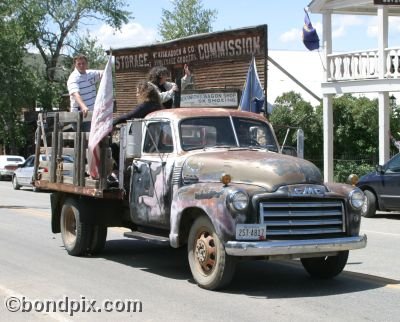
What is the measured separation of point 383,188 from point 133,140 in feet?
30.8

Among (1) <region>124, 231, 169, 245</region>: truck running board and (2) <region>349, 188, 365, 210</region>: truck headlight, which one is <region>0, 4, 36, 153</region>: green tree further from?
(2) <region>349, 188, 365, 210</region>: truck headlight

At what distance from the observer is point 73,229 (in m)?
10.2

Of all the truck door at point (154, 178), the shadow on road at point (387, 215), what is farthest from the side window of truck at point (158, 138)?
the shadow on road at point (387, 215)

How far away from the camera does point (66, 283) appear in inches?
312

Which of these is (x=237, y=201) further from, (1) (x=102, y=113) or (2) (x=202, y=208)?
(1) (x=102, y=113)

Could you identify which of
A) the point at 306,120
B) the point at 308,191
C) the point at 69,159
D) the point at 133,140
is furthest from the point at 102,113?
the point at 306,120

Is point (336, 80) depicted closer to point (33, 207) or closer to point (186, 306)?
point (33, 207)

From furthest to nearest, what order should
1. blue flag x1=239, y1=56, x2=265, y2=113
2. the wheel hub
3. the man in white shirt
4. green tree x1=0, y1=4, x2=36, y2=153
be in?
green tree x1=0, y1=4, x2=36, y2=153 → blue flag x1=239, y1=56, x2=265, y2=113 → the man in white shirt → the wheel hub

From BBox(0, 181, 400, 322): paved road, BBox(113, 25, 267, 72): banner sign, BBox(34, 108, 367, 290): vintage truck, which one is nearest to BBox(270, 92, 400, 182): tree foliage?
BBox(113, 25, 267, 72): banner sign

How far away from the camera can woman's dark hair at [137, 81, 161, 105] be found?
9445mm

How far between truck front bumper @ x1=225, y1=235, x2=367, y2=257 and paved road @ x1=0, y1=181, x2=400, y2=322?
500 mm

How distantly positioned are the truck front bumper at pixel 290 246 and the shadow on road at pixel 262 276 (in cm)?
52

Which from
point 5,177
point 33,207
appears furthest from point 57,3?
point 33,207

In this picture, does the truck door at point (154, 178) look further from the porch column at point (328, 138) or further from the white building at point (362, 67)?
the porch column at point (328, 138)
